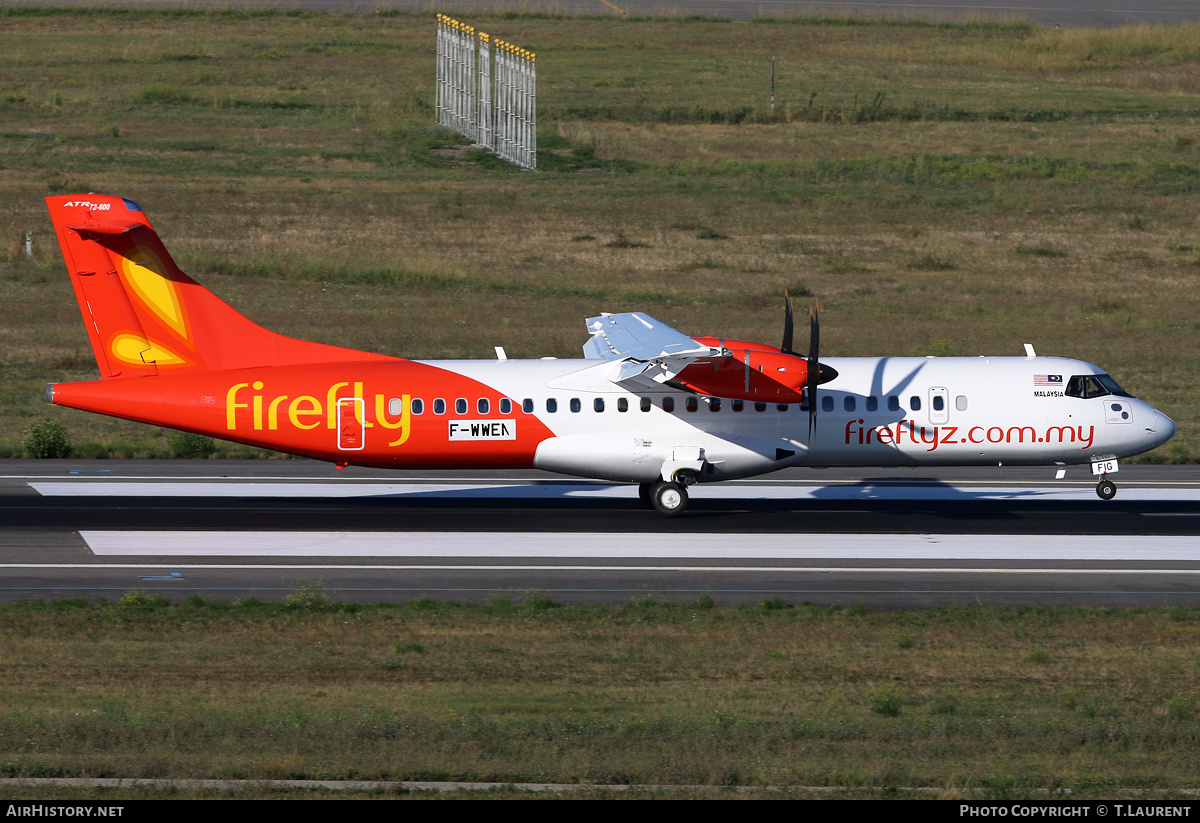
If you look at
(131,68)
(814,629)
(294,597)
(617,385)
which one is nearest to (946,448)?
(617,385)

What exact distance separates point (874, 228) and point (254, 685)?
5332cm

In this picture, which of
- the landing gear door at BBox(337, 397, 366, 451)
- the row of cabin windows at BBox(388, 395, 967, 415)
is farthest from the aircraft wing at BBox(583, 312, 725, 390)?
the landing gear door at BBox(337, 397, 366, 451)

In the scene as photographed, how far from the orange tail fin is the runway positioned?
3273 millimetres

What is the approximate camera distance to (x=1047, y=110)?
88.2 m

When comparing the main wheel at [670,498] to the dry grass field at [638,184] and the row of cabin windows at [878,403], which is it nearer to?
the row of cabin windows at [878,403]

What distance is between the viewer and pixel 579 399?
27219 millimetres

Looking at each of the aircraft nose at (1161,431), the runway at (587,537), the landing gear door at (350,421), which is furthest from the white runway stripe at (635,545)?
the aircraft nose at (1161,431)

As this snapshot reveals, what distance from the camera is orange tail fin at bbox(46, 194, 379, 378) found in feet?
84.9

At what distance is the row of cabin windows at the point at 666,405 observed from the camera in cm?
2681

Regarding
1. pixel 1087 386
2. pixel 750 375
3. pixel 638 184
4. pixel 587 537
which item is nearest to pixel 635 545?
pixel 587 537

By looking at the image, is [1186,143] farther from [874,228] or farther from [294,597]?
[294,597]

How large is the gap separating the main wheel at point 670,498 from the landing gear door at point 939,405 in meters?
5.39

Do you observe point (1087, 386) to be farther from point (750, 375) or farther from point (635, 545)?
point (635, 545)

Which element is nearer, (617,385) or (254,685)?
(254,685)
